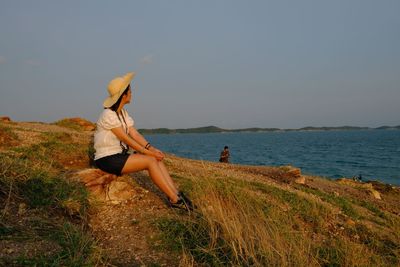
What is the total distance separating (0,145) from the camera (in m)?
9.82

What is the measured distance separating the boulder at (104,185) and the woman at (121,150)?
28 centimetres

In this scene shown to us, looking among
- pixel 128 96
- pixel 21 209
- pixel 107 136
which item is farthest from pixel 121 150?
pixel 21 209

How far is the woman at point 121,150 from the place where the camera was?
6.47 m

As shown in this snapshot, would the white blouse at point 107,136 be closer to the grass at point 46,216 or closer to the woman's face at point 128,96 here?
the woman's face at point 128,96

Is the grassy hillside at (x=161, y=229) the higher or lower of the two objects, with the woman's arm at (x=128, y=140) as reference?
lower

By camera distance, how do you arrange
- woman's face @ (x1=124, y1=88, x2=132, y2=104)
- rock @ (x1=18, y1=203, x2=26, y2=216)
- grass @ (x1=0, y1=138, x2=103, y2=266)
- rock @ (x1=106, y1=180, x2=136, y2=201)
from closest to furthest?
grass @ (x1=0, y1=138, x2=103, y2=266) < rock @ (x1=18, y1=203, x2=26, y2=216) < woman's face @ (x1=124, y1=88, x2=132, y2=104) < rock @ (x1=106, y1=180, x2=136, y2=201)

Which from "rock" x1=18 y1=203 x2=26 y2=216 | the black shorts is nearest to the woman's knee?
the black shorts

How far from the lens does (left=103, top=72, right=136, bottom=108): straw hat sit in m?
6.51

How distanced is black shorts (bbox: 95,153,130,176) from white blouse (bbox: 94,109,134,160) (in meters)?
0.07

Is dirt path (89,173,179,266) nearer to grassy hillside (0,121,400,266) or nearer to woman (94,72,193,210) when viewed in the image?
grassy hillside (0,121,400,266)

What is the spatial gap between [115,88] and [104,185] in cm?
182

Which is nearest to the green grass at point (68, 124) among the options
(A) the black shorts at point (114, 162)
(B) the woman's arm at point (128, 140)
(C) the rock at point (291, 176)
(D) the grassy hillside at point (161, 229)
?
(C) the rock at point (291, 176)

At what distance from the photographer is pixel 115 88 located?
6566mm

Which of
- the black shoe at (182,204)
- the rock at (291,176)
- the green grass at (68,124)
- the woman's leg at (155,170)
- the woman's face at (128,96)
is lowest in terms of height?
the rock at (291,176)
